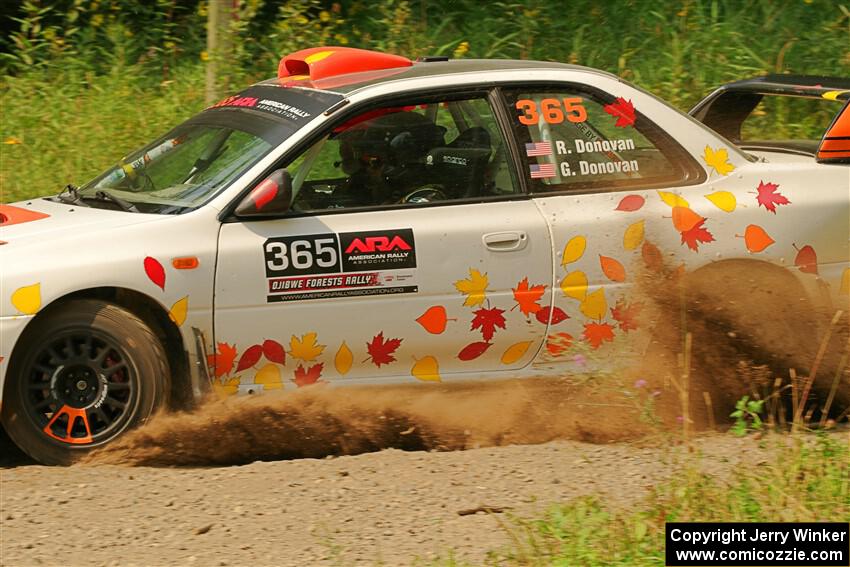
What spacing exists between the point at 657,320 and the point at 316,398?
155 centimetres

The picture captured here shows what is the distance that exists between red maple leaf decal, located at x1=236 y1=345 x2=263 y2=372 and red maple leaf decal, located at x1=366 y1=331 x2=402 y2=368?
0.46 metres

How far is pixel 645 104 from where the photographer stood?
5.95 meters

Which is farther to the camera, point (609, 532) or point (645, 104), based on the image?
point (645, 104)

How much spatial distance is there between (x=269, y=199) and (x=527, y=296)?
1192 mm

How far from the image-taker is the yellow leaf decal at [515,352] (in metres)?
5.70

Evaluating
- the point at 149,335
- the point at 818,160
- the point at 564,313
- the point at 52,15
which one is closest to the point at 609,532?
the point at 564,313

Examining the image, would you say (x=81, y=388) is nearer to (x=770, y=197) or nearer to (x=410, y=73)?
(x=410, y=73)

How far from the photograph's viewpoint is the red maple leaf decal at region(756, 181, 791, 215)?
19.2 feet

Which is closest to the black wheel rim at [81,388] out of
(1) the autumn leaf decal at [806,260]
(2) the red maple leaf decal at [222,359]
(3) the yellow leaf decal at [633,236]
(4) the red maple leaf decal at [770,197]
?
(2) the red maple leaf decal at [222,359]

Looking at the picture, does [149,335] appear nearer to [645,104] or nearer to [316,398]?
[316,398]

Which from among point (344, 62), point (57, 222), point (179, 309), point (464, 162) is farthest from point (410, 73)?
point (57, 222)

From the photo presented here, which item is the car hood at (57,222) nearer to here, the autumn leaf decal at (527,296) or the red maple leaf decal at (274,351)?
the red maple leaf decal at (274,351)

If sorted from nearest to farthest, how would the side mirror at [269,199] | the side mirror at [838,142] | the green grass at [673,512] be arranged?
the green grass at [673,512]
the side mirror at [269,199]
the side mirror at [838,142]

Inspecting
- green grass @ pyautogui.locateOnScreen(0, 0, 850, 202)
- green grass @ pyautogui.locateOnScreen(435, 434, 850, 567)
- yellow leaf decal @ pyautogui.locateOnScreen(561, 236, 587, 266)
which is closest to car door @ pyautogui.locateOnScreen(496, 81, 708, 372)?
yellow leaf decal @ pyautogui.locateOnScreen(561, 236, 587, 266)
